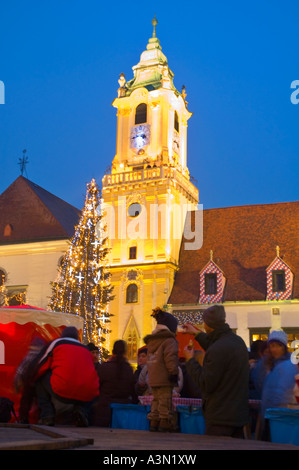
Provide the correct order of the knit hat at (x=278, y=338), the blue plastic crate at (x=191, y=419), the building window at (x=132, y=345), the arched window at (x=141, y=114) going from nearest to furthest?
the knit hat at (x=278, y=338) → the blue plastic crate at (x=191, y=419) → the building window at (x=132, y=345) → the arched window at (x=141, y=114)

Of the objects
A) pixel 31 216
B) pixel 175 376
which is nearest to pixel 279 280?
pixel 31 216

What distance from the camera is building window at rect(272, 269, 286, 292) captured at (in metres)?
34.0

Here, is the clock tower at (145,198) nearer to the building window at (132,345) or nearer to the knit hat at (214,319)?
the building window at (132,345)

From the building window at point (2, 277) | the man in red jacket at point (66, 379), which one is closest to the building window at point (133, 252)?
the building window at point (2, 277)

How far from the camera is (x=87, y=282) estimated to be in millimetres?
30531

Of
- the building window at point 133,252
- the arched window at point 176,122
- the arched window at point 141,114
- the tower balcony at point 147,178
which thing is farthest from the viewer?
the arched window at point 176,122

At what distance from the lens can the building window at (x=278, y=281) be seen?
34.0 metres

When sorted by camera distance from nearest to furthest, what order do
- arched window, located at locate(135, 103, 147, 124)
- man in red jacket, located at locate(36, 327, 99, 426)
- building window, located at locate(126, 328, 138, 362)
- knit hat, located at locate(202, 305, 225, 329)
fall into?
knit hat, located at locate(202, 305, 225, 329) < man in red jacket, located at locate(36, 327, 99, 426) < building window, located at locate(126, 328, 138, 362) < arched window, located at locate(135, 103, 147, 124)

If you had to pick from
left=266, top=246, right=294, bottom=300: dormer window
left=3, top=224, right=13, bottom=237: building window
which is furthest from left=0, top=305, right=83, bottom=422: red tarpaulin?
left=3, top=224, right=13, bottom=237: building window

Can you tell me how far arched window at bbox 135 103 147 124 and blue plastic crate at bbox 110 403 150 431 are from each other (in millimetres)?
34435

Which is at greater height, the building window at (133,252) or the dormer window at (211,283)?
the building window at (133,252)

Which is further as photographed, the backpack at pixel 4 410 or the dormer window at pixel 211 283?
the dormer window at pixel 211 283

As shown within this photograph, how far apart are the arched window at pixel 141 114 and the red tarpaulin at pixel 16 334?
3157 centimetres

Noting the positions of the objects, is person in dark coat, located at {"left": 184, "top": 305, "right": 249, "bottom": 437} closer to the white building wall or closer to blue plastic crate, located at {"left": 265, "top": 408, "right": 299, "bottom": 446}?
blue plastic crate, located at {"left": 265, "top": 408, "right": 299, "bottom": 446}
